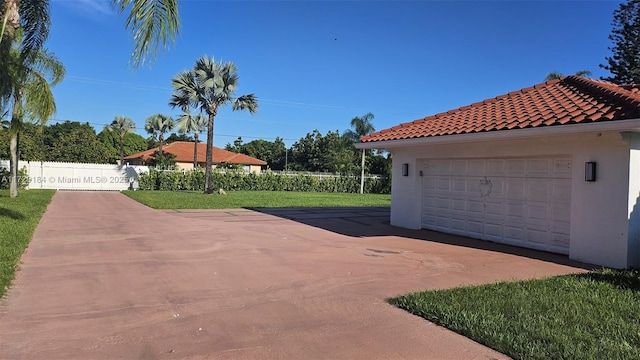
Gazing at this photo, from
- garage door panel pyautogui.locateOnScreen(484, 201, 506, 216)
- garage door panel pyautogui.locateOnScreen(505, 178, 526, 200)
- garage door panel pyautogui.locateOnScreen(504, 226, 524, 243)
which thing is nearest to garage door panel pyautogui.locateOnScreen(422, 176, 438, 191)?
garage door panel pyautogui.locateOnScreen(484, 201, 506, 216)

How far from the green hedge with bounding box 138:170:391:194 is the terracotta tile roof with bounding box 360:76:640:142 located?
2221cm

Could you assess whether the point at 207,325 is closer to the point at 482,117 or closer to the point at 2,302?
the point at 2,302

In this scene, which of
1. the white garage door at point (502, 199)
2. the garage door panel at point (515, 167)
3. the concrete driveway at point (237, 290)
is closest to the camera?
the concrete driveway at point (237, 290)

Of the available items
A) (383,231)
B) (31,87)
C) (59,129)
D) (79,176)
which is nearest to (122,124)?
(59,129)

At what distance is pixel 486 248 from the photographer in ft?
32.8

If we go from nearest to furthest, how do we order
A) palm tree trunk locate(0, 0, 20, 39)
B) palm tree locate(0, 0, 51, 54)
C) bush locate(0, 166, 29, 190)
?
palm tree trunk locate(0, 0, 20, 39) → palm tree locate(0, 0, 51, 54) → bush locate(0, 166, 29, 190)

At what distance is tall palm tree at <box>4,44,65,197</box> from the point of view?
1129 cm

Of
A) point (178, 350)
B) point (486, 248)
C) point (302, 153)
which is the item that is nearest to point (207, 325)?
point (178, 350)

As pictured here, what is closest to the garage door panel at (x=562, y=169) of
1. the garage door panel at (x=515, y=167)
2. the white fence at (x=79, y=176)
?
the garage door panel at (x=515, y=167)

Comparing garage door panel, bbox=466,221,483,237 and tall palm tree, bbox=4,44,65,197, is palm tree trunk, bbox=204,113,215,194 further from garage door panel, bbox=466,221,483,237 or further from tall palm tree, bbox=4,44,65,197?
garage door panel, bbox=466,221,483,237

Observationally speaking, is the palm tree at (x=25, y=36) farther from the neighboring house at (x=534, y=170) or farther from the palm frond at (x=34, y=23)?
the neighboring house at (x=534, y=170)

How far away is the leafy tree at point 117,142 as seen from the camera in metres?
62.9

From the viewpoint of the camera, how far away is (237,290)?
20.1ft

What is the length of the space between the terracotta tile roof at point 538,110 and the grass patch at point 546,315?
3.15 meters
